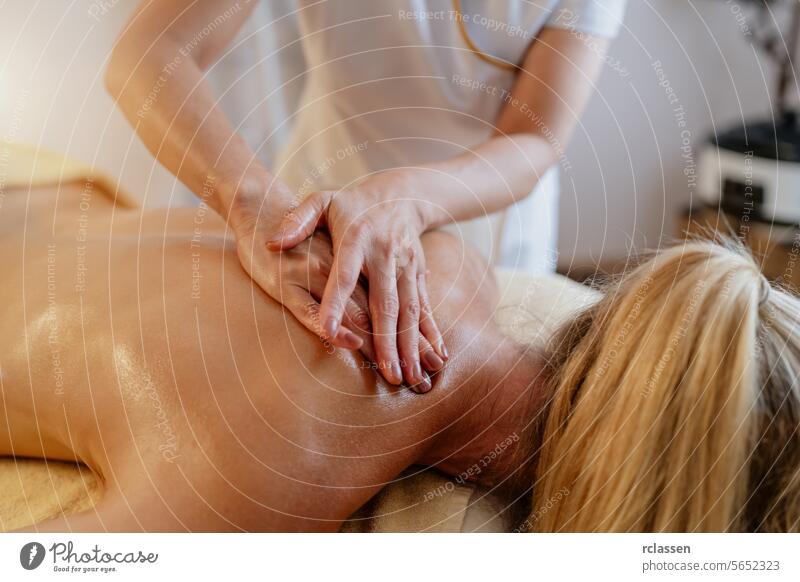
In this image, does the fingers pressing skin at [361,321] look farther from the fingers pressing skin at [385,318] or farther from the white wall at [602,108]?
the white wall at [602,108]

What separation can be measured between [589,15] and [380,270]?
1.05 ft

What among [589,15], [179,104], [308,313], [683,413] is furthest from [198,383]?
[589,15]

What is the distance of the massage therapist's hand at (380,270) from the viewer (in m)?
0.58

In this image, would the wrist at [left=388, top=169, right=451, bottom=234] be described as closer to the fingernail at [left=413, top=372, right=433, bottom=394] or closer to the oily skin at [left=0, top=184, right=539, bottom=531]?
the oily skin at [left=0, top=184, right=539, bottom=531]

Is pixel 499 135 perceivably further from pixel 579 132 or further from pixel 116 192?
pixel 116 192

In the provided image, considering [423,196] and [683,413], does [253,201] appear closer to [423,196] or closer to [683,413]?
[423,196]

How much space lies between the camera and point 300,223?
60 centimetres

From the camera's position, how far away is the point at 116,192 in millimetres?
679

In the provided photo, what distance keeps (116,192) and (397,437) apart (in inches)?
13.3

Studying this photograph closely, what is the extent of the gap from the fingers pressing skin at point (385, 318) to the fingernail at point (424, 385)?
0.02 m

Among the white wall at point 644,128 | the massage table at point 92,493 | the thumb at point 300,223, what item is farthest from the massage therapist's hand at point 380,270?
the white wall at point 644,128

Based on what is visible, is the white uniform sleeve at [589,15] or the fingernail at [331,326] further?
the white uniform sleeve at [589,15]

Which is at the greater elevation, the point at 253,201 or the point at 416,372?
the point at 253,201
